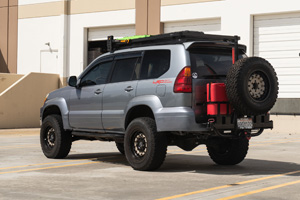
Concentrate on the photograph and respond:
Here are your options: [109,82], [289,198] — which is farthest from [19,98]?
[289,198]

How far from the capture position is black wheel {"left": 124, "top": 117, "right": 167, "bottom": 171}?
945 cm

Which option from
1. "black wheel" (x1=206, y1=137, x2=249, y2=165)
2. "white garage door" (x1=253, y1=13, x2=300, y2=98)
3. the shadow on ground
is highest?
"white garage door" (x1=253, y1=13, x2=300, y2=98)

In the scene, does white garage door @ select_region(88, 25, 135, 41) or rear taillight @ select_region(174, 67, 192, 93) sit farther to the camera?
white garage door @ select_region(88, 25, 135, 41)

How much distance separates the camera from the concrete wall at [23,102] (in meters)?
26.7

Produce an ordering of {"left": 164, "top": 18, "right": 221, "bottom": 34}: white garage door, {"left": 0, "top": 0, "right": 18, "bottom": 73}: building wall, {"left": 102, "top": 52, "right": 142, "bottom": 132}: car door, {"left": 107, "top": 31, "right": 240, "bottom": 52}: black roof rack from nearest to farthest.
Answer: {"left": 107, "top": 31, "right": 240, "bottom": 52}: black roof rack < {"left": 102, "top": 52, "right": 142, "bottom": 132}: car door < {"left": 164, "top": 18, "right": 221, "bottom": 34}: white garage door < {"left": 0, "top": 0, "right": 18, "bottom": 73}: building wall

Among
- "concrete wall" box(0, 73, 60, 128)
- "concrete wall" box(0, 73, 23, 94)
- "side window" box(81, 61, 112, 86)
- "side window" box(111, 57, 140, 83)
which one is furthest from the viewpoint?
"concrete wall" box(0, 73, 23, 94)

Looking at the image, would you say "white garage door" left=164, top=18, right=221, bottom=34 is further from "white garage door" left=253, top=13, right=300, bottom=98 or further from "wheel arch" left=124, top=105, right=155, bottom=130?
"wheel arch" left=124, top=105, right=155, bottom=130

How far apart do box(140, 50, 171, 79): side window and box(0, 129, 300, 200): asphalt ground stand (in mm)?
1603

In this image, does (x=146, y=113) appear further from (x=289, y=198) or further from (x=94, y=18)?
(x=94, y=18)

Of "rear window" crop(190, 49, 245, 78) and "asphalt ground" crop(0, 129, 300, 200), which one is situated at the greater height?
"rear window" crop(190, 49, 245, 78)

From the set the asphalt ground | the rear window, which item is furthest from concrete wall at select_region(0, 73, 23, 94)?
the rear window

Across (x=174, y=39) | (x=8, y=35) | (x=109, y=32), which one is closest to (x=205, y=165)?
(x=174, y=39)

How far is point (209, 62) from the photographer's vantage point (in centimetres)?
965

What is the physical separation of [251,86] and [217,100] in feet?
1.93
